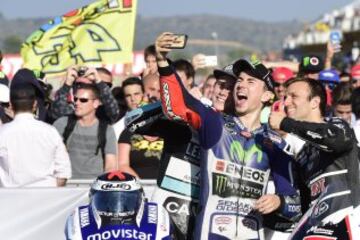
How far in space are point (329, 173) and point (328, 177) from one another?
3 centimetres

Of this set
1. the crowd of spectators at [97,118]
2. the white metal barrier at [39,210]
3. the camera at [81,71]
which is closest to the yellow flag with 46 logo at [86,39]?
the crowd of spectators at [97,118]

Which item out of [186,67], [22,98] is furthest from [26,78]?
[186,67]

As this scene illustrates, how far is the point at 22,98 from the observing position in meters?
9.66

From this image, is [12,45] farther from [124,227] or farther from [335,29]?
[124,227]

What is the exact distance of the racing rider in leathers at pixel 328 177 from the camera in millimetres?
7238

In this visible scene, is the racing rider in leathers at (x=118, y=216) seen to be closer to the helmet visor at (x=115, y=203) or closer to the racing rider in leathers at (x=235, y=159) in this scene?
the helmet visor at (x=115, y=203)

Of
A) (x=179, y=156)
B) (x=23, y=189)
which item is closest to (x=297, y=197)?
(x=179, y=156)

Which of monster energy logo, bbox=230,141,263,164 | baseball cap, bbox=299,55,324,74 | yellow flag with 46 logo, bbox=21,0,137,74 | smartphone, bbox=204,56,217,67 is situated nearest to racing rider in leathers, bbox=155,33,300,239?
monster energy logo, bbox=230,141,263,164

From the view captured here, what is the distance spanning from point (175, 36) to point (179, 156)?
100 cm

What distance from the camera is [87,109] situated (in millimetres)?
10828

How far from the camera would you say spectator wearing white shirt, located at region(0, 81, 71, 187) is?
31.3ft

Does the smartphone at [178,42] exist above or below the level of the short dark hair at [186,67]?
above

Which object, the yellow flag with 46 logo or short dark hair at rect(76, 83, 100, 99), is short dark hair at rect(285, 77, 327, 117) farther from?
the yellow flag with 46 logo

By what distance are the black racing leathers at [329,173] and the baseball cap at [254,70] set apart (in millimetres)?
470
